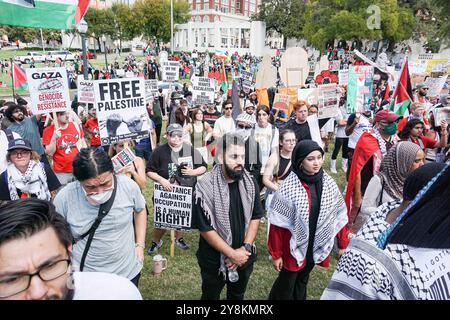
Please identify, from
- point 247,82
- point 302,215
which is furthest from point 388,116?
point 247,82

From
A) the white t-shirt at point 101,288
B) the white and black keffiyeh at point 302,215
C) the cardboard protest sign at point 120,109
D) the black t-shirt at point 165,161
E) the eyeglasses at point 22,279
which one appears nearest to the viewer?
the eyeglasses at point 22,279

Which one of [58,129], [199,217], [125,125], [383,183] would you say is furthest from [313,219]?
[58,129]

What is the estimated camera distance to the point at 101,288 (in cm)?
→ 146

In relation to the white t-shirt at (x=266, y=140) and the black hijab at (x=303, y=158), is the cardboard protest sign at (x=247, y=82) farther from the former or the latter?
the black hijab at (x=303, y=158)

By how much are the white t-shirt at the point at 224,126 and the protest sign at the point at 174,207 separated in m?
2.54

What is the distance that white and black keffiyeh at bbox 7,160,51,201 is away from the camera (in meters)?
3.54

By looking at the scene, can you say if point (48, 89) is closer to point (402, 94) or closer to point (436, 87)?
point (402, 94)

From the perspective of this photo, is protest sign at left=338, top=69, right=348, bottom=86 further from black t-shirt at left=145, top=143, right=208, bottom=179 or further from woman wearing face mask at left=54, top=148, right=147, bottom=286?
woman wearing face mask at left=54, top=148, right=147, bottom=286

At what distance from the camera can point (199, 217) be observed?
2.82m

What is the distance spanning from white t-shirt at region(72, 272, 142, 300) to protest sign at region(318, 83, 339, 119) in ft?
19.8

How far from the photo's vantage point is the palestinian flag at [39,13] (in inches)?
190

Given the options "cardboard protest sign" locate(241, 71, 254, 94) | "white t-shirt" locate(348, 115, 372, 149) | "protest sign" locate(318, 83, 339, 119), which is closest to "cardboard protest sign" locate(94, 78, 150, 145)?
"white t-shirt" locate(348, 115, 372, 149)

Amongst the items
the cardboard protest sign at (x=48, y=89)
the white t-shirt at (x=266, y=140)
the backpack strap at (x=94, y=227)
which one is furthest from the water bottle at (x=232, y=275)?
the cardboard protest sign at (x=48, y=89)
